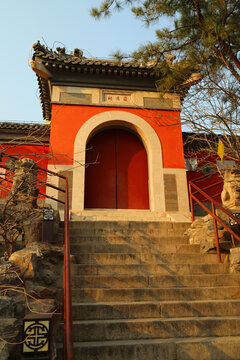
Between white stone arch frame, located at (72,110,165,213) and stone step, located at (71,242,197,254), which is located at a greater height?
white stone arch frame, located at (72,110,165,213)

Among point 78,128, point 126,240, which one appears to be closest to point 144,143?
point 78,128

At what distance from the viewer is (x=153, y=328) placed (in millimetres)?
3217

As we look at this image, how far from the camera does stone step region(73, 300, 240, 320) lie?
340cm

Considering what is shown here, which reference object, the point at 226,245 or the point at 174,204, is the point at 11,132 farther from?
the point at 226,245

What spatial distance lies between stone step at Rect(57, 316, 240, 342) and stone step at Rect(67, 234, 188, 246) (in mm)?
2229

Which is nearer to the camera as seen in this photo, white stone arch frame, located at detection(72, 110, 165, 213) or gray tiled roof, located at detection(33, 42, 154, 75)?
white stone arch frame, located at detection(72, 110, 165, 213)

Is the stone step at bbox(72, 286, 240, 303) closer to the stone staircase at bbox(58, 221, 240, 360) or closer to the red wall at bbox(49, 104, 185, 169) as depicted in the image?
the stone staircase at bbox(58, 221, 240, 360)

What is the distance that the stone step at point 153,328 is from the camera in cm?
311

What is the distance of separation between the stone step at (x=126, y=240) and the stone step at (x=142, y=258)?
65cm

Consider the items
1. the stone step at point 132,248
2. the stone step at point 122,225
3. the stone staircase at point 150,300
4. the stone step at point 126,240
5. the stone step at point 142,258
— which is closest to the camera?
the stone staircase at point 150,300

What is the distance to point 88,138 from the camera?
8.74 meters

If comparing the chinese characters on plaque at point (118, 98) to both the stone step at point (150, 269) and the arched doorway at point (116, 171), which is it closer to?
the arched doorway at point (116, 171)

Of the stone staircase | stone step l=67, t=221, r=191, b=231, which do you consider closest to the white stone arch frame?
stone step l=67, t=221, r=191, b=231

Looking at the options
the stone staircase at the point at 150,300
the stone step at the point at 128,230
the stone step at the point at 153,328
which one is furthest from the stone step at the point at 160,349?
the stone step at the point at 128,230
